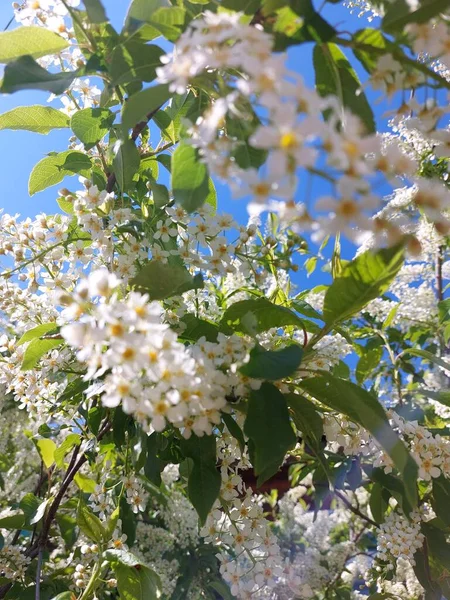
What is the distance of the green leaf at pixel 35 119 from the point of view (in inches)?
35.4

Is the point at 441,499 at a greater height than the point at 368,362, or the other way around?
the point at 368,362

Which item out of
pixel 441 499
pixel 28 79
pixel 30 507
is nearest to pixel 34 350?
pixel 28 79

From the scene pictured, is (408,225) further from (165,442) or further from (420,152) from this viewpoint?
(420,152)

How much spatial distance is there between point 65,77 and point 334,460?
2.89 ft

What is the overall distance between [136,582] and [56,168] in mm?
699

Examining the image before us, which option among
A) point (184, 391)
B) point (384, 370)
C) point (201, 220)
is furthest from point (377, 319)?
point (184, 391)

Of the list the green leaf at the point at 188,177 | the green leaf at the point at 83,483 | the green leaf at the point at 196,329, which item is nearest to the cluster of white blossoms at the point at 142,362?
the green leaf at the point at 188,177

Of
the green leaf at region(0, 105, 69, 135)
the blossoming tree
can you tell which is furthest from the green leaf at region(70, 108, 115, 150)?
the green leaf at region(0, 105, 69, 135)

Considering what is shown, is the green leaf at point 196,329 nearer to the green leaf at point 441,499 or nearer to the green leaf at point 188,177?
the green leaf at point 188,177

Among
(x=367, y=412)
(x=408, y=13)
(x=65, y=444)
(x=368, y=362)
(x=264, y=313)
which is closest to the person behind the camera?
(x=408, y=13)

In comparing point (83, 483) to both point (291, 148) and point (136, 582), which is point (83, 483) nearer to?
point (136, 582)

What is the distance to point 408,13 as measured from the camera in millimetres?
483

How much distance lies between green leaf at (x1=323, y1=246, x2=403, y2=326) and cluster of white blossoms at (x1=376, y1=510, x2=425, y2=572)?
0.53 metres

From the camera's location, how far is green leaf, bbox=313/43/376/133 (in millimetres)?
541
